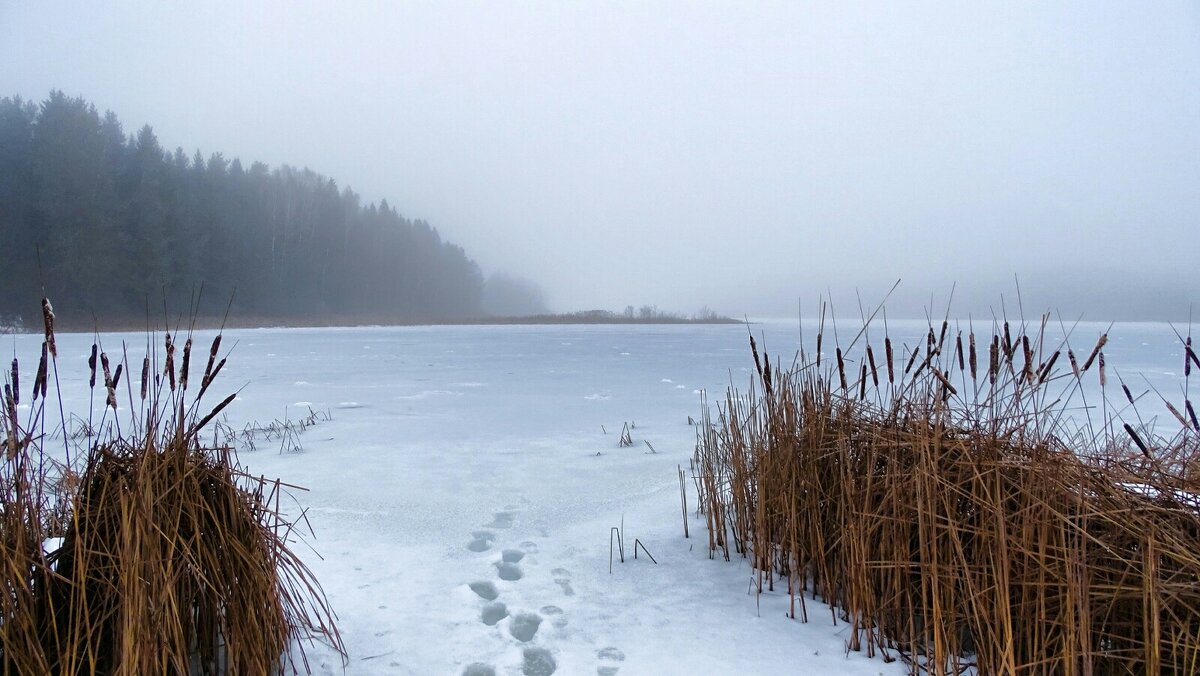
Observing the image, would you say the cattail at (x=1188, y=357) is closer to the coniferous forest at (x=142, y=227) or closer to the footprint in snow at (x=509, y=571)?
the footprint in snow at (x=509, y=571)

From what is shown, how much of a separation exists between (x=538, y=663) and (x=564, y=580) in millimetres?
625

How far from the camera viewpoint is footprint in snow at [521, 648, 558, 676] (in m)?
1.88

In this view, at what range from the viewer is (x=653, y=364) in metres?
12.4

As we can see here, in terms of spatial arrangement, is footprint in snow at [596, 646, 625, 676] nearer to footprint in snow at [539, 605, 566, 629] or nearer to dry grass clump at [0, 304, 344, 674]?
footprint in snow at [539, 605, 566, 629]

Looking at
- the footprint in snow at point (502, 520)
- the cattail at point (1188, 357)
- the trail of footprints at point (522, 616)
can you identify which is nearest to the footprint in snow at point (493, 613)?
the trail of footprints at point (522, 616)

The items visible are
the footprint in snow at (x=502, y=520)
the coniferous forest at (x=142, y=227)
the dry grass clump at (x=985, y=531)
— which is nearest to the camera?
the dry grass clump at (x=985, y=531)

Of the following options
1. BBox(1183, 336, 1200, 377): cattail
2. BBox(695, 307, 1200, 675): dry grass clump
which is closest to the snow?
BBox(695, 307, 1200, 675): dry grass clump

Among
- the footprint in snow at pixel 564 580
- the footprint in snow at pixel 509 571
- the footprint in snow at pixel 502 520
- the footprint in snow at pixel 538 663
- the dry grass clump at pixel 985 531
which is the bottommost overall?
the footprint in snow at pixel 564 580

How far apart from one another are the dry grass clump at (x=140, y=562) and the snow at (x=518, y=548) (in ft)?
1.31

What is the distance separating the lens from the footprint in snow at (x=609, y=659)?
6.15ft

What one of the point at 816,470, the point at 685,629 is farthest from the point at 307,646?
the point at 816,470

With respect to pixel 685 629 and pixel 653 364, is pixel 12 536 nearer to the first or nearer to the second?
pixel 685 629

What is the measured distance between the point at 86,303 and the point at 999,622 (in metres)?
32.3

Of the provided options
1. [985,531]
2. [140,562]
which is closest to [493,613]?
[140,562]
